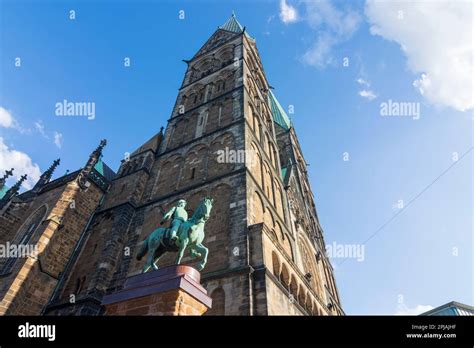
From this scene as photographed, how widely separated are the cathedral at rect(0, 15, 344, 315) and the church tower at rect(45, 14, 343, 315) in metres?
0.05

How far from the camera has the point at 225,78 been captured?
24.4m

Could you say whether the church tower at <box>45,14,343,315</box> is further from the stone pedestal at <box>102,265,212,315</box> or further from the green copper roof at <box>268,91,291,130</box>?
the green copper roof at <box>268,91,291,130</box>

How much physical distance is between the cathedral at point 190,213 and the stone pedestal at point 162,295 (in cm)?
344

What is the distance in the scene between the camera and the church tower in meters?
10.2

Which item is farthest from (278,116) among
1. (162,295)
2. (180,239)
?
(162,295)

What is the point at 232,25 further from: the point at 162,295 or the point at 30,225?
the point at 162,295

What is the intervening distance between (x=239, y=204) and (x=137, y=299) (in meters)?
7.11

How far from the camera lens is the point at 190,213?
545 inches

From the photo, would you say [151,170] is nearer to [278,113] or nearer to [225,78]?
[225,78]

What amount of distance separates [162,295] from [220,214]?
722cm
